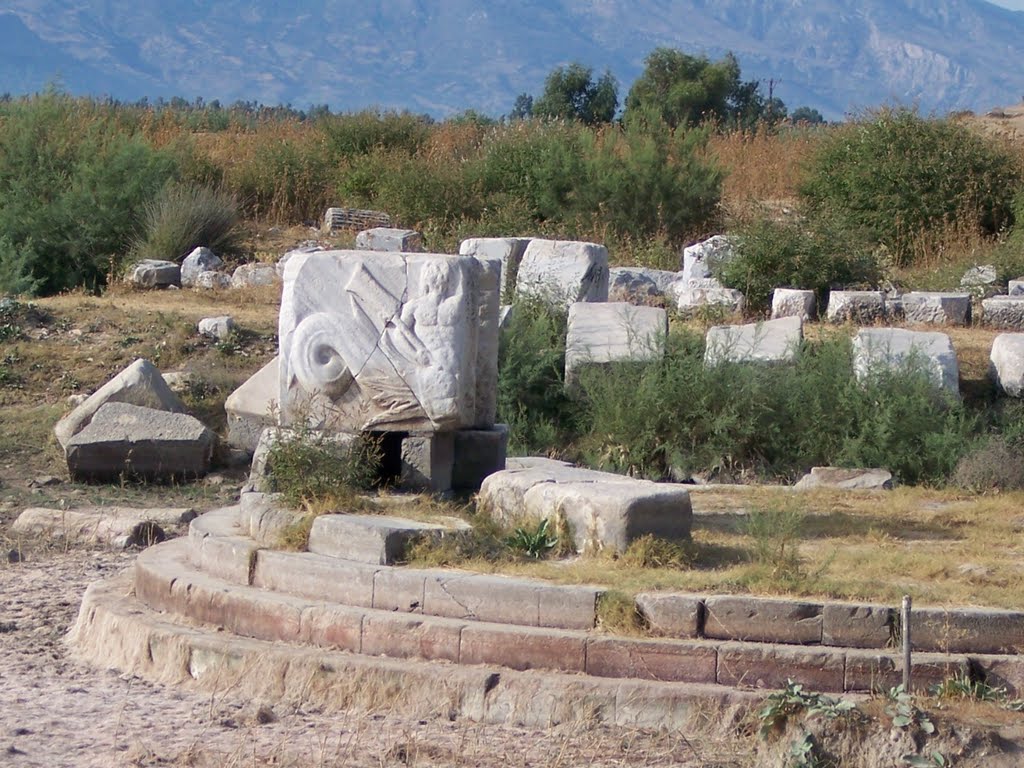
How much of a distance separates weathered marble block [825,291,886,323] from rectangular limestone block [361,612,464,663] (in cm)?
864

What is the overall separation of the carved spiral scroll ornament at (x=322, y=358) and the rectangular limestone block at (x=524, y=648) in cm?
210

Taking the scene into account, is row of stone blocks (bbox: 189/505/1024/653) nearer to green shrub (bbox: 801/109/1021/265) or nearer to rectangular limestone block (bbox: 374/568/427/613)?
rectangular limestone block (bbox: 374/568/427/613)

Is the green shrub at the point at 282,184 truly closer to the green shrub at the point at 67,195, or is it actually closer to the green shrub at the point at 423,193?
the green shrub at the point at 423,193

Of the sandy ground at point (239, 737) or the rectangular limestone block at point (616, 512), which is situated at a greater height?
the rectangular limestone block at point (616, 512)

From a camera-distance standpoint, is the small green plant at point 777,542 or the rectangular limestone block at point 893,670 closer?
the rectangular limestone block at point 893,670

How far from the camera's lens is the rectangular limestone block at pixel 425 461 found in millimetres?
7727

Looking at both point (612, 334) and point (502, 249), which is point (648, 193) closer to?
point (502, 249)

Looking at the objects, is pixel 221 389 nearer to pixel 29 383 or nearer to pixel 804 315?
pixel 29 383

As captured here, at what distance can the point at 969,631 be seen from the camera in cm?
566

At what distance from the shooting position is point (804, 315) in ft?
45.8

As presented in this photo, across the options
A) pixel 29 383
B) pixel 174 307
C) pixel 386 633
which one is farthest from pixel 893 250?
pixel 386 633

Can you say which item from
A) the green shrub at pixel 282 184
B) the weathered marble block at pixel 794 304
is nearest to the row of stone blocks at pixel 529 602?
the weathered marble block at pixel 794 304

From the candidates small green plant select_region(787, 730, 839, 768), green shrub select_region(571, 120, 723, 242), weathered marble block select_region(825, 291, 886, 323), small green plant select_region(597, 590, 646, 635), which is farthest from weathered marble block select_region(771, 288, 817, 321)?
small green plant select_region(787, 730, 839, 768)

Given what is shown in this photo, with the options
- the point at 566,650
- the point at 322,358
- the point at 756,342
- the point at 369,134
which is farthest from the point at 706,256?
the point at 566,650
